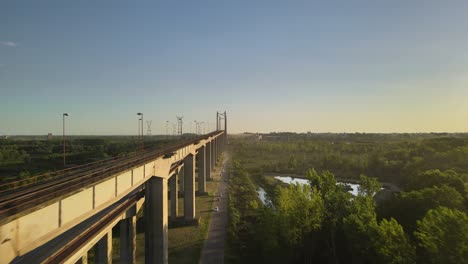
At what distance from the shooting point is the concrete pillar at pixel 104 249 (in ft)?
73.0

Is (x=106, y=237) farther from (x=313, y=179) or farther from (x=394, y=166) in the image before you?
(x=394, y=166)

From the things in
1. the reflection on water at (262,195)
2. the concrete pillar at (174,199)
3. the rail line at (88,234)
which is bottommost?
the reflection on water at (262,195)

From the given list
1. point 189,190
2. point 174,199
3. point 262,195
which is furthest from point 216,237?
point 262,195

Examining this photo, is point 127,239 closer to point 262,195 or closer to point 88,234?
point 88,234

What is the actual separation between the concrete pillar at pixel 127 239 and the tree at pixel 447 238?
2174 cm

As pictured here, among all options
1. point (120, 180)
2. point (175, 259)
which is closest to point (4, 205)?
point (120, 180)

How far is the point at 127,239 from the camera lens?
86.9 feet

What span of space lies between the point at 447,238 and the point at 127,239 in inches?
933

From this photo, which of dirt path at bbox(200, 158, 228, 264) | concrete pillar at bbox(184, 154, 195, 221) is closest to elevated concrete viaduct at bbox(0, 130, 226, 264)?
dirt path at bbox(200, 158, 228, 264)

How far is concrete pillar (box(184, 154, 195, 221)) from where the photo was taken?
42.5 meters

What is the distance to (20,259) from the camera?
44.5 ft

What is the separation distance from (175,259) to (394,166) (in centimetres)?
6779

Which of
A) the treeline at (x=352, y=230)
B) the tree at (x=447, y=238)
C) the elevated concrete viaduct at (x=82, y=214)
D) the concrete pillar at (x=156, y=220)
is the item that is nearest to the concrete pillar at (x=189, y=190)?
the treeline at (x=352, y=230)

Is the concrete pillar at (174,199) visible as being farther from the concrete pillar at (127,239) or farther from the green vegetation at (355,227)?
the concrete pillar at (127,239)
